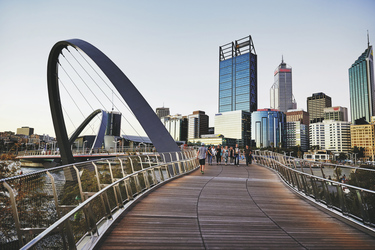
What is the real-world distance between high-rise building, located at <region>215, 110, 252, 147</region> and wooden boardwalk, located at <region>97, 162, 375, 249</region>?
18326 cm

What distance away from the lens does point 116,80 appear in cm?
2325

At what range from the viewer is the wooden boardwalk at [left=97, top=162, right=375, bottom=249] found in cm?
422

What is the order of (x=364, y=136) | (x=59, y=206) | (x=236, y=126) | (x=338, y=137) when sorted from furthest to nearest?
1. (x=236, y=126)
2. (x=338, y=137)
3. (x=364, y=136)
4. (x=59, y=206)

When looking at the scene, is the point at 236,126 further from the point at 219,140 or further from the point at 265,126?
the point at 265,126

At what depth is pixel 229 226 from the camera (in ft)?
16.9

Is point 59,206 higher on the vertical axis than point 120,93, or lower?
lower

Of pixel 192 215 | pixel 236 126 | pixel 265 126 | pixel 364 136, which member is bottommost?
pixel 192 215

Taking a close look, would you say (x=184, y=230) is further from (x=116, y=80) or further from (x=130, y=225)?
(x=116, y=80)

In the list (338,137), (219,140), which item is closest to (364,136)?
(338,137)

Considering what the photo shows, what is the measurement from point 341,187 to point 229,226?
2.70 meters

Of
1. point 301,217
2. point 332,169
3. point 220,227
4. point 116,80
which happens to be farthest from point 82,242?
point 116,80

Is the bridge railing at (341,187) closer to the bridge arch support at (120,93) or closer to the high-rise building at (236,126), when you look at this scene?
the bridge arch support at (120,93)

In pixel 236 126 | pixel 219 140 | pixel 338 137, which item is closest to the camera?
pixel 219 140

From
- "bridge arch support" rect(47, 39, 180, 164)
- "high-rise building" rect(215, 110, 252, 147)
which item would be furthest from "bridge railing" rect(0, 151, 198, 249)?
"high-rise building" rect(215, 110, 252, 147)
